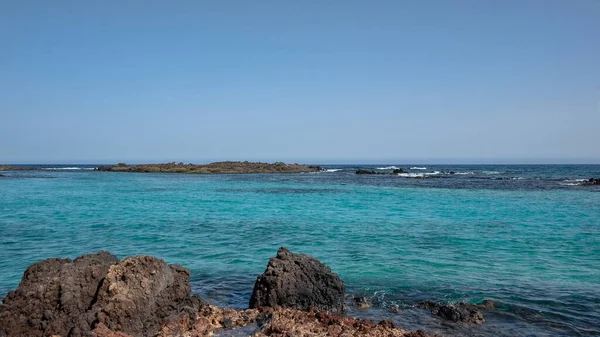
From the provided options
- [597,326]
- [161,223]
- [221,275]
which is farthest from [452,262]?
[161,223]

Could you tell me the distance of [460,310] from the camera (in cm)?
882

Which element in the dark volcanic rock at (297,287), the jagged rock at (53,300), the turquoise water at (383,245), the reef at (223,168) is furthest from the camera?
the reef at (223,168)

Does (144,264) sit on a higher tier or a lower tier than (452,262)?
higher

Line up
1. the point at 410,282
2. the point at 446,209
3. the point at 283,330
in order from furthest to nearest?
the point at 446,209 → the point at 410,282 → the point at 283,330

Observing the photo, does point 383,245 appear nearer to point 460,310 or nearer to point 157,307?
point 460,310

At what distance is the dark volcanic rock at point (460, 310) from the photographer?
859cm

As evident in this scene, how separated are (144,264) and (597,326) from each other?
8.92 meters

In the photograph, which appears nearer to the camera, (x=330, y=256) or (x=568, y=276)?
(x=568, y=276)

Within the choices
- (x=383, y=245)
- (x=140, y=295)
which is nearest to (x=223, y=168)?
(x=383, y=245)

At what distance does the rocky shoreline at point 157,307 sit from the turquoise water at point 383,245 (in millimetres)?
803

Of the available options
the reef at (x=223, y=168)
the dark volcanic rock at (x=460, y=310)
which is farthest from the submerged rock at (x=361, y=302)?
the reef at (x=223, y=168)

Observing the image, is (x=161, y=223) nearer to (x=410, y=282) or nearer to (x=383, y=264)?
(x=383, y=264)

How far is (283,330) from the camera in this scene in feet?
24.4

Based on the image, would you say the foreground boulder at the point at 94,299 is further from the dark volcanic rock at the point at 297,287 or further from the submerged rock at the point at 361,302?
the submerged rock at the point at 361,302
